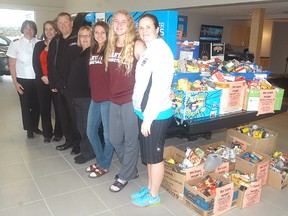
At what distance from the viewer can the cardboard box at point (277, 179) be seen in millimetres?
2635

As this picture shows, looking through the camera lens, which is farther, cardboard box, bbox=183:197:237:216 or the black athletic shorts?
cardboard box, bbox=183:197:237:216

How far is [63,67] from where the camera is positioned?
292 cm

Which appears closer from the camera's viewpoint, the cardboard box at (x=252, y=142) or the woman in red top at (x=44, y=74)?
the cardboard box at (x=252, y=142)

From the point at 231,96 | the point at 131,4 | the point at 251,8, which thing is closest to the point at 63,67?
the point at 231,96

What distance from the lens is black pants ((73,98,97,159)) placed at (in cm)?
267

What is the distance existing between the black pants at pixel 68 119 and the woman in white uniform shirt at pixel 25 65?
0.67 m

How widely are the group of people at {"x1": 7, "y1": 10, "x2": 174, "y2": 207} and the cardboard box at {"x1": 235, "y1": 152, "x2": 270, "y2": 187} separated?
898 mm

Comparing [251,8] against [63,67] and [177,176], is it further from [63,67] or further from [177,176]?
[177,176]

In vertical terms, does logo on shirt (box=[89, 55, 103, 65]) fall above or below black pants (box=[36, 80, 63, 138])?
above

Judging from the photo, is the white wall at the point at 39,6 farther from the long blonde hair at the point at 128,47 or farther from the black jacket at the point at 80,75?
the long blonde hair at the point at 128,47

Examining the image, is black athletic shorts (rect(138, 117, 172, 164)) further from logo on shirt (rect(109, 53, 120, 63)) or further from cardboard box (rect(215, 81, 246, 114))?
cardboard box (rect(215, 81, 246, 114))

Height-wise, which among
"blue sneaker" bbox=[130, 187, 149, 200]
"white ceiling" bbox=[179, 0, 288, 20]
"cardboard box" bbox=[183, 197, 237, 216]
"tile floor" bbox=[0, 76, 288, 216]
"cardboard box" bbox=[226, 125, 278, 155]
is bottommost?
"tile floor" bbox=[0, 76, 288, 216]

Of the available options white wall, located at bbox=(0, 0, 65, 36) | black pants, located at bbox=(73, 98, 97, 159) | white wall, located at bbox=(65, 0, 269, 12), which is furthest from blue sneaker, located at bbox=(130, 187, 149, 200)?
white wall, located at bbox=(0, 0, 65, 36)

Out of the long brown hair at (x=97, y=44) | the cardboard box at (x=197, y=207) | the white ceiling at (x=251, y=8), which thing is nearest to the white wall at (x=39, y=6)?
the white ceiling at (x=251, y=8)
